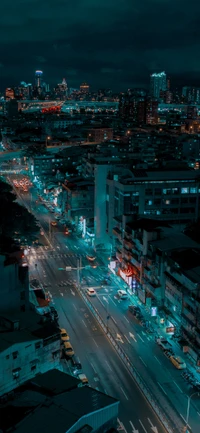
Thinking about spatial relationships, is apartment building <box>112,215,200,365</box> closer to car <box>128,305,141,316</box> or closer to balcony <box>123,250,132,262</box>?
balcony <box>123,250,132,262</box>

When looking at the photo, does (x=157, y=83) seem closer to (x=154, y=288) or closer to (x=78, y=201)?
(x=78, y=201)

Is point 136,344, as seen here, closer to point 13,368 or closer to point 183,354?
point 183,354

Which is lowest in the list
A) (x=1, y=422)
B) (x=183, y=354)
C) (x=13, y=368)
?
(x=183, y=354)

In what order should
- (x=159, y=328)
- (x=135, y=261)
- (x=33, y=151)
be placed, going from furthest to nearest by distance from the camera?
(x=33, y=151)
(x=135, y=261)
(x=159, y=328)

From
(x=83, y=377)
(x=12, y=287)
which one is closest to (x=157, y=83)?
(x=12, y=287)

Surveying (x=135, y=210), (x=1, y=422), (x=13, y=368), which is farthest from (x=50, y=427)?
(x=135, y=210)

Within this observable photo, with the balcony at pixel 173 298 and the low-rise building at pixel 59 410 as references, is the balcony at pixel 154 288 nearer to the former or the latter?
the balcony at pixel 173 298
